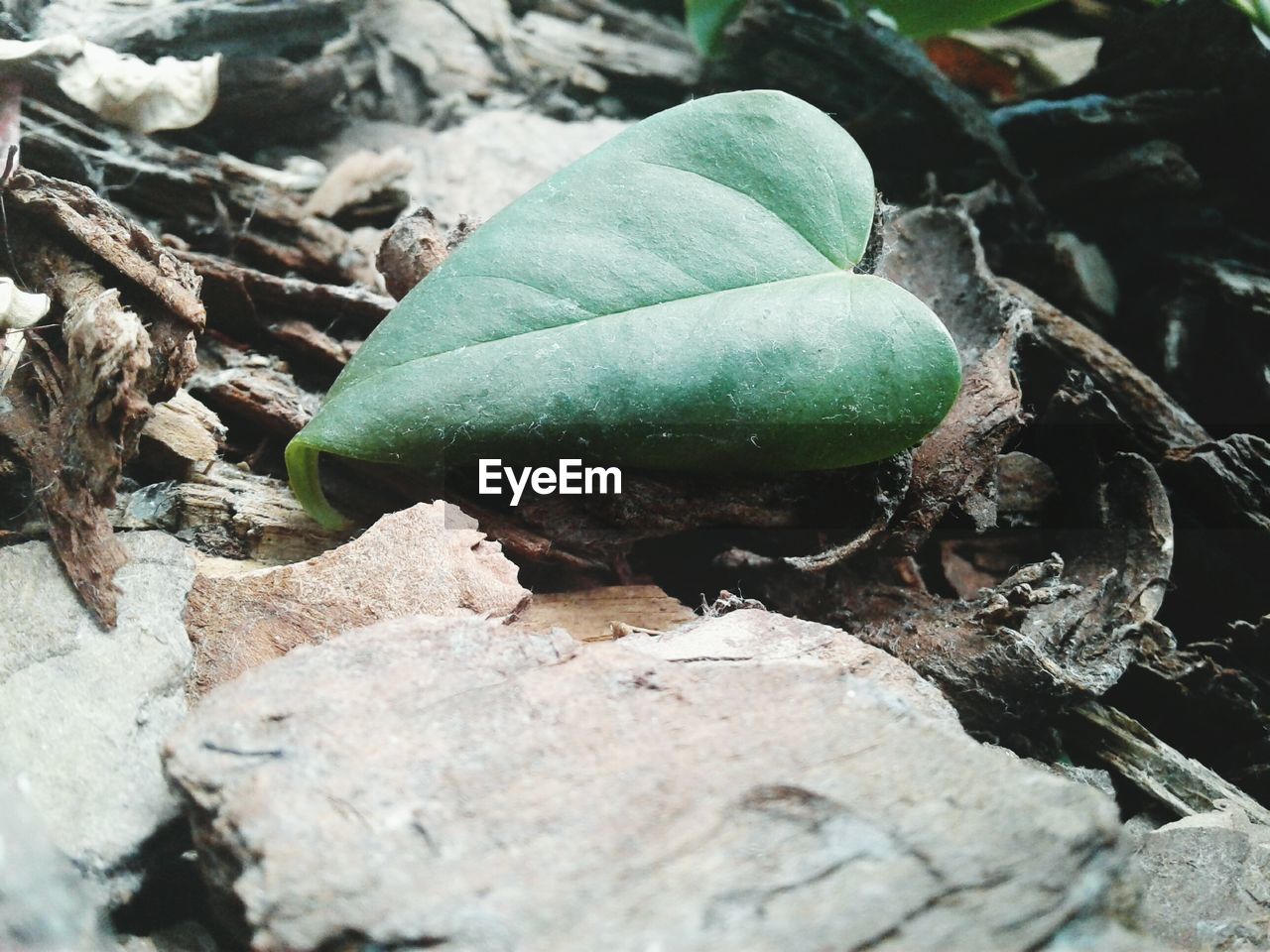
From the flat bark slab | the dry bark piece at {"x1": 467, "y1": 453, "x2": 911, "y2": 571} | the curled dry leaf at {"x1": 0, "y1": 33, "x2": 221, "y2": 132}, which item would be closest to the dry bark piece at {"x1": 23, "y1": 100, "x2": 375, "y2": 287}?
the curled dry leaf at {"x1": 0, "y1": 33, "x2": 221, "y2": 132}

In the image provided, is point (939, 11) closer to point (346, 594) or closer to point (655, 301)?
point (655, 301)

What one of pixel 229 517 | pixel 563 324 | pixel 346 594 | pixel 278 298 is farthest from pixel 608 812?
pixel 278 298

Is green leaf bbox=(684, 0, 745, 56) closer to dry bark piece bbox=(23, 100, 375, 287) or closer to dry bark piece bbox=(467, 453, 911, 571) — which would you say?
dry bark piece bbox=(23, 100, 375, 287)

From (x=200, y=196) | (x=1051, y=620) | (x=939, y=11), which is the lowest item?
(x=1051, y=620)

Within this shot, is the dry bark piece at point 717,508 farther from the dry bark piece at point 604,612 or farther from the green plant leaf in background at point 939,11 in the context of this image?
the green plant leaf in background at point 939,11

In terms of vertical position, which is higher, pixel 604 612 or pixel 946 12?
pixel 946 12

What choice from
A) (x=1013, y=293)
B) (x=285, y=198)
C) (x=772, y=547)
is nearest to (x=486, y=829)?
(x=772, y=547)

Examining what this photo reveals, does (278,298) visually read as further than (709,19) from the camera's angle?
No
